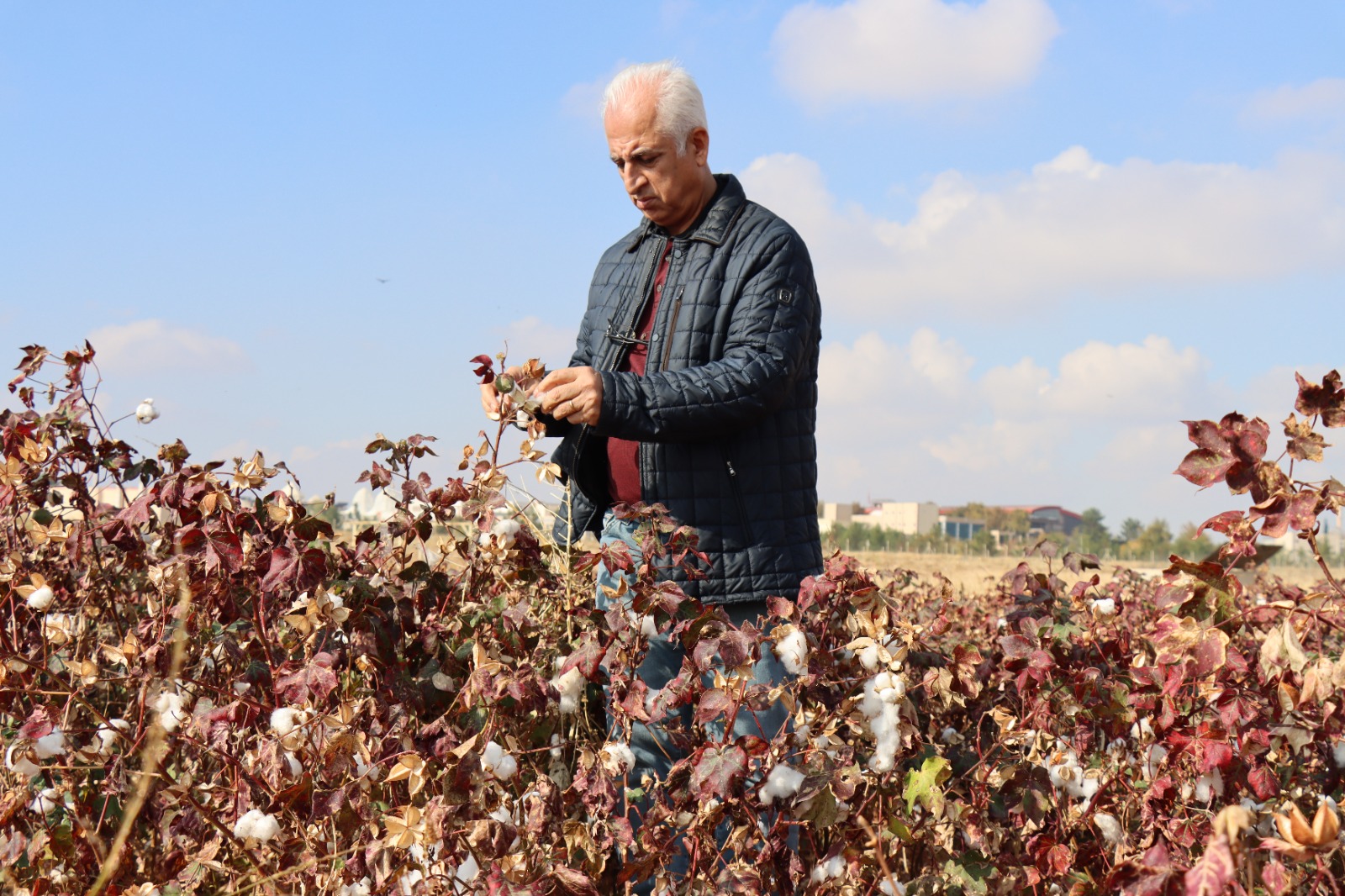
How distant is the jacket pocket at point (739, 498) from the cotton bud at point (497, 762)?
A: 2.64 ft

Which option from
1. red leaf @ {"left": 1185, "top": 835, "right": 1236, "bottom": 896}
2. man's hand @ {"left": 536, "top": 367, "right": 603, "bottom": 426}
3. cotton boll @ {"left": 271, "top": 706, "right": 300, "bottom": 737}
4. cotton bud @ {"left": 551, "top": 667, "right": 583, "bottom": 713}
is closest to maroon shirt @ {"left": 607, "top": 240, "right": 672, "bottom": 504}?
man's hand @ {"left": 536, "top": 367, "right": 603, "bottom": 426}

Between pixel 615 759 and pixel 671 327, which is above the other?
pixel 671 327

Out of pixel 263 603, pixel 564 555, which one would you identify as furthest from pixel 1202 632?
pixel 263 603

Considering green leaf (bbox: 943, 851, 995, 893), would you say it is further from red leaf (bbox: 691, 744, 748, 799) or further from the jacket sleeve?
the jacket sleeve

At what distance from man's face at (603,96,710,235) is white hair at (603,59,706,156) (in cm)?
2

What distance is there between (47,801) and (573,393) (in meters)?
1.25

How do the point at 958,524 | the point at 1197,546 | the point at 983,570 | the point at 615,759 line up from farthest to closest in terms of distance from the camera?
the point at 958,524, the point at 1197,546, the point at 983,570, the point at 615,759

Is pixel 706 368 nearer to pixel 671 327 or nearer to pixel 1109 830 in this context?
pixel 671 327

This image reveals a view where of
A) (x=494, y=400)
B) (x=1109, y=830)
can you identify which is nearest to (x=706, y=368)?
(x=494, y=400)

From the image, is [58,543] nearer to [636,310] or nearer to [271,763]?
[271,763]

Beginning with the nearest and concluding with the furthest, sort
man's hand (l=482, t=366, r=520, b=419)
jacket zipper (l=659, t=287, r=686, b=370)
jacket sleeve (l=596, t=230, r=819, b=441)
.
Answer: man's hand (l=482, t=366, r=520, b=419), jacket sleeve (l=596, t=230, r=819, b=441), jacket zipper (l=659, t=287, r=686, b=370)

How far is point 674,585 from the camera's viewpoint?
1.98 metres

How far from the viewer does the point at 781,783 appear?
186 cm

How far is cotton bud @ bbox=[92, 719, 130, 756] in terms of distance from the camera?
2.18m
